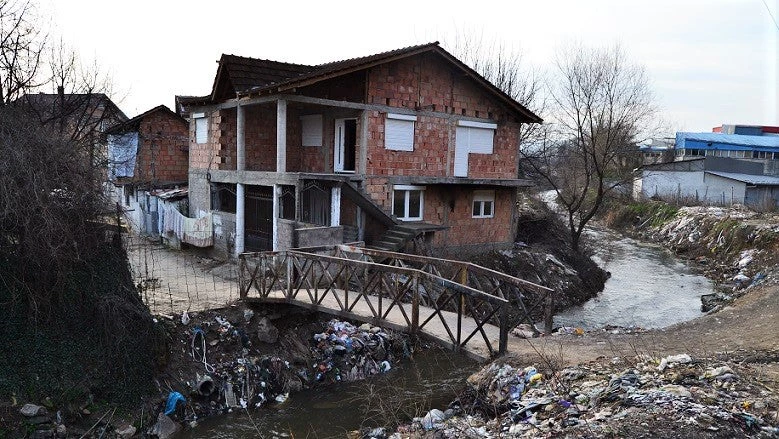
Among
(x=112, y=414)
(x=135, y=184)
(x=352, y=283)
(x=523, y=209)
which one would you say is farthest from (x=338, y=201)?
(x=523, y=209)

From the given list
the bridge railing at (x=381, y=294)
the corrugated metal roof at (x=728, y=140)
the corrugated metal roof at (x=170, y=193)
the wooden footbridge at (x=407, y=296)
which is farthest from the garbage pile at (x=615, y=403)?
the corrugated metal roof at (x=728, y=140)

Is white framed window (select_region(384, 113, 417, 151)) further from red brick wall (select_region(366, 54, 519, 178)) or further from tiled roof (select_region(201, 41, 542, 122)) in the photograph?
tiled roof (select_region(201, 41, 542, 122))

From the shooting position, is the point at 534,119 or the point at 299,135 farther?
the point at 534,119

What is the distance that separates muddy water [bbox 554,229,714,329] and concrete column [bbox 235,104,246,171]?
10898 mm

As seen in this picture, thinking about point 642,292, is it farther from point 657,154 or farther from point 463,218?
point 657,154

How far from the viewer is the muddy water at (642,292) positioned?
56.1 ft

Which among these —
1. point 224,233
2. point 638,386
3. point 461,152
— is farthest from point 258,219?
point 638,386

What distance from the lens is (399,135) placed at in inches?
725

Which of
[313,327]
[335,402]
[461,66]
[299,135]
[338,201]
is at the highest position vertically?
[461,66]

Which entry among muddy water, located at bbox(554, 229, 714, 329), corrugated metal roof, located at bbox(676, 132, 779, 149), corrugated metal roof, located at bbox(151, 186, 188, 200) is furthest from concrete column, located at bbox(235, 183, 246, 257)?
corrugated metal roof, located at bbox(676, 132, 779, 149)

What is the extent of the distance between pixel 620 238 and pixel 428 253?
67.3 feet

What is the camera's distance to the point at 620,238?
1345 inches

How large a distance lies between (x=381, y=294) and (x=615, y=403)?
4.39 m

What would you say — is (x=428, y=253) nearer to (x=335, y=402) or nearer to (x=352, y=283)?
(x=352, y=283)
